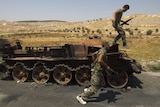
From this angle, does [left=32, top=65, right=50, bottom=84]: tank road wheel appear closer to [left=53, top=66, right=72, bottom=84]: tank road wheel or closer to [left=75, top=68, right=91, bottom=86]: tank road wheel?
[left=53, top=66, right=72, bottom=84]: tank road wheel

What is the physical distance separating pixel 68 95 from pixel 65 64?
177 centimetres

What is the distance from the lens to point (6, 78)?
12.8 m

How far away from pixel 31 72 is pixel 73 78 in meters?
2.01

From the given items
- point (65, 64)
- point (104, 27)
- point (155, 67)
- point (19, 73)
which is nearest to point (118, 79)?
point (65, 64)

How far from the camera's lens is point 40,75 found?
11.8 m

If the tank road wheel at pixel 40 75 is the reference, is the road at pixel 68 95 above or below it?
below

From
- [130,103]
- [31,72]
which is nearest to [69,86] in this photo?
[31,72]

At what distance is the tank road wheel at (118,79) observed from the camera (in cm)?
1123

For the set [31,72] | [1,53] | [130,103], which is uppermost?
[1,53]

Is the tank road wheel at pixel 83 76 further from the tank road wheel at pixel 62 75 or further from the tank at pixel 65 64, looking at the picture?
the tank road wheel at pixel 62 75

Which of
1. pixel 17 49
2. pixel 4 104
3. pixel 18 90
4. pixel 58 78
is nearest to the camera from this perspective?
pixel 4 104

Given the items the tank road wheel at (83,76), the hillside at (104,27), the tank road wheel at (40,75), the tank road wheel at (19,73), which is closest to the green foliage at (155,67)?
the tank road wheel at (83,76)

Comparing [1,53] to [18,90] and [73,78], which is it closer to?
[18,90]

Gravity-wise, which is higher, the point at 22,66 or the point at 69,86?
the point at 22,66
